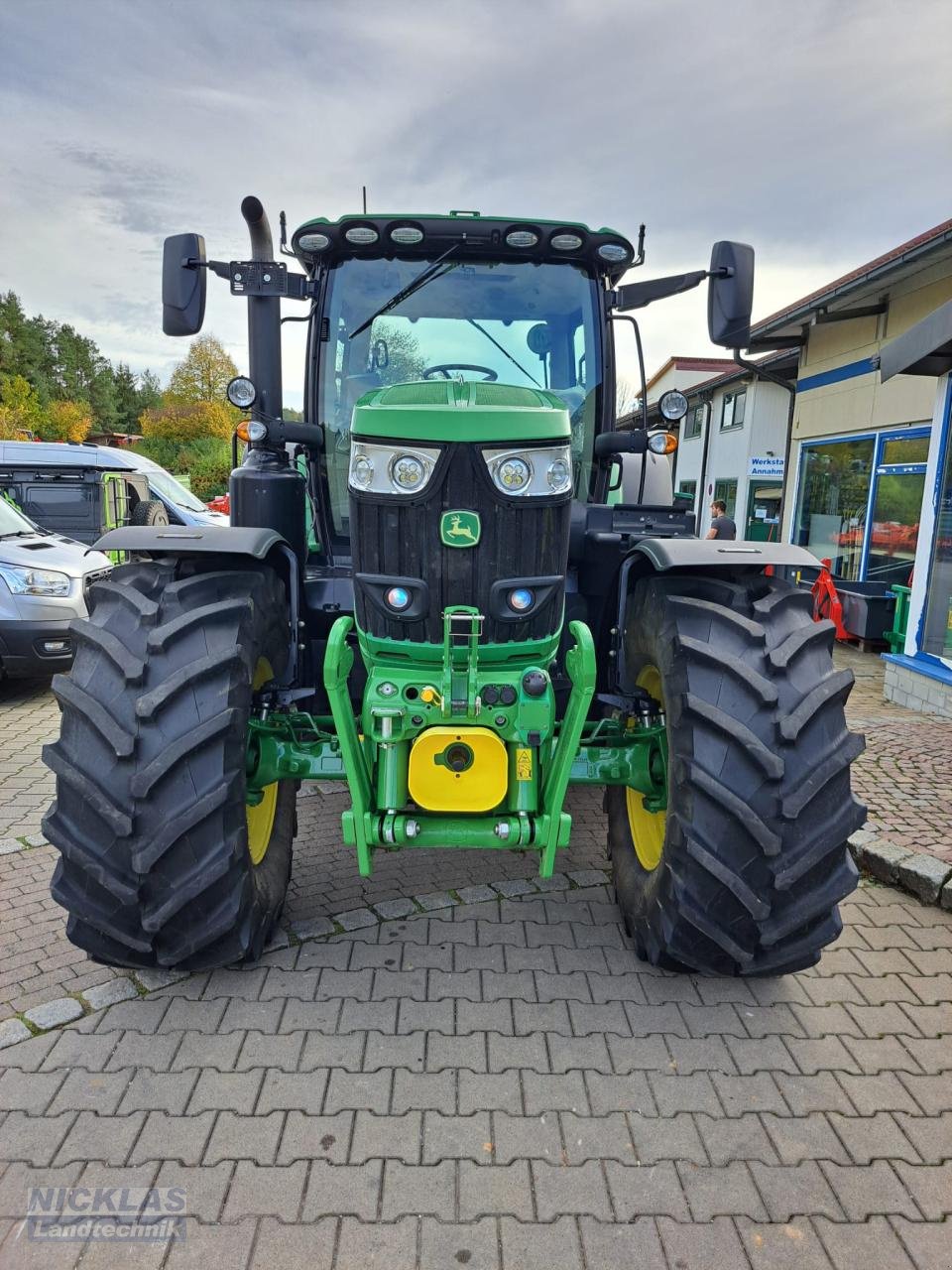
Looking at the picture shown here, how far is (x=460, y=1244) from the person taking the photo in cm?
185

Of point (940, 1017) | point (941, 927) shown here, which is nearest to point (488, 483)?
point (940, 1017)

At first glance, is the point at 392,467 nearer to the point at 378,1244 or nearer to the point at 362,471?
the point at 362,471

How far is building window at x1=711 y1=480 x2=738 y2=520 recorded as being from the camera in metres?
21.3

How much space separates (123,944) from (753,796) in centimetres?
188

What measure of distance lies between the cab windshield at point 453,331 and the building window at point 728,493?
1797 centimetres

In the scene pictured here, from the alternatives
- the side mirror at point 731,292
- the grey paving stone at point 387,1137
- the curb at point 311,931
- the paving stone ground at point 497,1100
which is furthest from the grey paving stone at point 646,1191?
the side mirror at point 731,292

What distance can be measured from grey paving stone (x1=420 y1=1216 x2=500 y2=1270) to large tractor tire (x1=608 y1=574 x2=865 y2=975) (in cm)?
95

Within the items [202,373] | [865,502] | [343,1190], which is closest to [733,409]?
[865,502]

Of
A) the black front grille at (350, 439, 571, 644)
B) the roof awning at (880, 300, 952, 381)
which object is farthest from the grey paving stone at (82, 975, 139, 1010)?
the roof awning at (880, 300, 952, 381)

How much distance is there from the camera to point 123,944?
8.04 feet

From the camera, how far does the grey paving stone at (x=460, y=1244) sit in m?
1.81

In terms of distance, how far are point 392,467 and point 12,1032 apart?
205cm

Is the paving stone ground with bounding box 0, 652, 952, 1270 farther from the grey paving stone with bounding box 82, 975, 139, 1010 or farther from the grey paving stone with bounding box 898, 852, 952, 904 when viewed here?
the grey paving stone with bounding box 898, 852, 952, 904

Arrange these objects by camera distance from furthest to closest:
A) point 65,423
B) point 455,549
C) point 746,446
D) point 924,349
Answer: point 65,423
point 746,446
point 924,349
point 455,549
